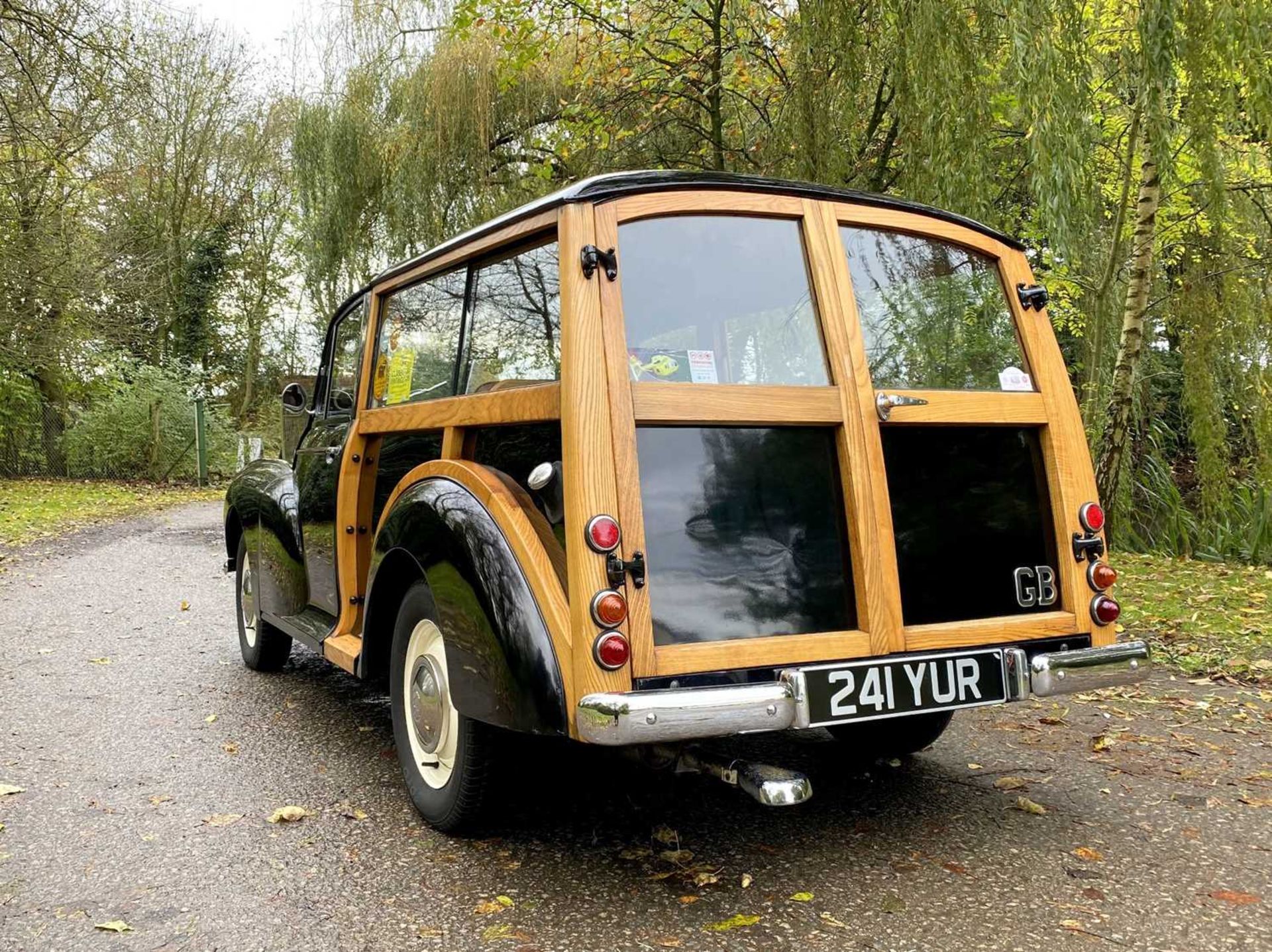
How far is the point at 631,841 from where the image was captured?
11.0ft

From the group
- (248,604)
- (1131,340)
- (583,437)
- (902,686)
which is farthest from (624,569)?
(1131,340)

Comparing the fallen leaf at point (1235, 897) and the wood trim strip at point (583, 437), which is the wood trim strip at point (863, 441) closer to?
the wood trim strip at point (583, 437)

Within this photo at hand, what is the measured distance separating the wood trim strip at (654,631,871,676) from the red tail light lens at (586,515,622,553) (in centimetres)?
30

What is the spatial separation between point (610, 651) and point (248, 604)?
3.88 metres

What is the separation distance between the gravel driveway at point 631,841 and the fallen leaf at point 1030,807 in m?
0.01

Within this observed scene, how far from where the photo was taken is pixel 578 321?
Answer: 292 cm

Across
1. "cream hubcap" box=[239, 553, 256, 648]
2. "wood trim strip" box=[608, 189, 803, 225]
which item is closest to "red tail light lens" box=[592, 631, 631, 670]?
"wood trim strip" box=[608, 189, 803, 225]

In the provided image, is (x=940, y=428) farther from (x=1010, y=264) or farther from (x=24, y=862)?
(x=24, y=862)

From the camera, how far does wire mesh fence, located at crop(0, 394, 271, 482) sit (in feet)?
62.8

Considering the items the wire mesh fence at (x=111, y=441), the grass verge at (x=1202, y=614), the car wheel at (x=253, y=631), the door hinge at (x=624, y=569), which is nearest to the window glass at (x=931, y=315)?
the door hinge at (x=624, y=569)

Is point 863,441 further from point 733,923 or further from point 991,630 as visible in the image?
point 733,923

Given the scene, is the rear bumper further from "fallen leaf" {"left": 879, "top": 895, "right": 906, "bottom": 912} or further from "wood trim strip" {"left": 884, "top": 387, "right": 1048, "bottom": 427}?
"wood trim strip" {"left": 884, "top": 387, "right": 1048, "bottom": 427}

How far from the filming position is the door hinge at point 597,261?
116 inches

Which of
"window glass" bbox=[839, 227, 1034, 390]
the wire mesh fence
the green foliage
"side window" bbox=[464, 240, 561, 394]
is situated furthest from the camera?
the green foliage
